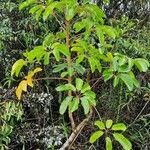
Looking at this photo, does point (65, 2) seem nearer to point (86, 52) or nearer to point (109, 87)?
point (86, 52)

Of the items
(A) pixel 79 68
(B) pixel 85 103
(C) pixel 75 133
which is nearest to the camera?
(B) pixel 85 103

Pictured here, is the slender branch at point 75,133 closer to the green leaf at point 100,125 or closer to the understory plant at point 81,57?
the understory plant at point 81,57

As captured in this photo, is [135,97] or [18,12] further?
[18,12]

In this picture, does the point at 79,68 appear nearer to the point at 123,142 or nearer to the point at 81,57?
the point at 81,57

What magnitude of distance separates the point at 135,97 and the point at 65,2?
0.67 metres

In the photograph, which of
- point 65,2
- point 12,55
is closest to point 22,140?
point 12,55

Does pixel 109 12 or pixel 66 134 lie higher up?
pixel 109 12

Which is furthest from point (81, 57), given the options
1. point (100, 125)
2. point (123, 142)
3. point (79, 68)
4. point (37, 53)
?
point (123, 142)

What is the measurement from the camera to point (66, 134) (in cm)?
208

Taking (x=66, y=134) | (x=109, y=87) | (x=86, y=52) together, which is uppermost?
(x=86, y=52)

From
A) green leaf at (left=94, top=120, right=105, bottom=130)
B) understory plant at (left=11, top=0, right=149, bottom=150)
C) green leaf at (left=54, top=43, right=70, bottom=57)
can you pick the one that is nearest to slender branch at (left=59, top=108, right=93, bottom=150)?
understory plant at (left=11, top=0, right=149, bottom=150)

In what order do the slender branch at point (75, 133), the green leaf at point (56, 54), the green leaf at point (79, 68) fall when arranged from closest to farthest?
the green leaf at point (56, 54) < the green leaf at point (79, 68) < the slender branch at point (75, 133)

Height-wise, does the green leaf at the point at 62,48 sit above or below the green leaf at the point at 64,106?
above

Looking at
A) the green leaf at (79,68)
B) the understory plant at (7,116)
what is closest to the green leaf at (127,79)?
the green leaf at (79,68)
